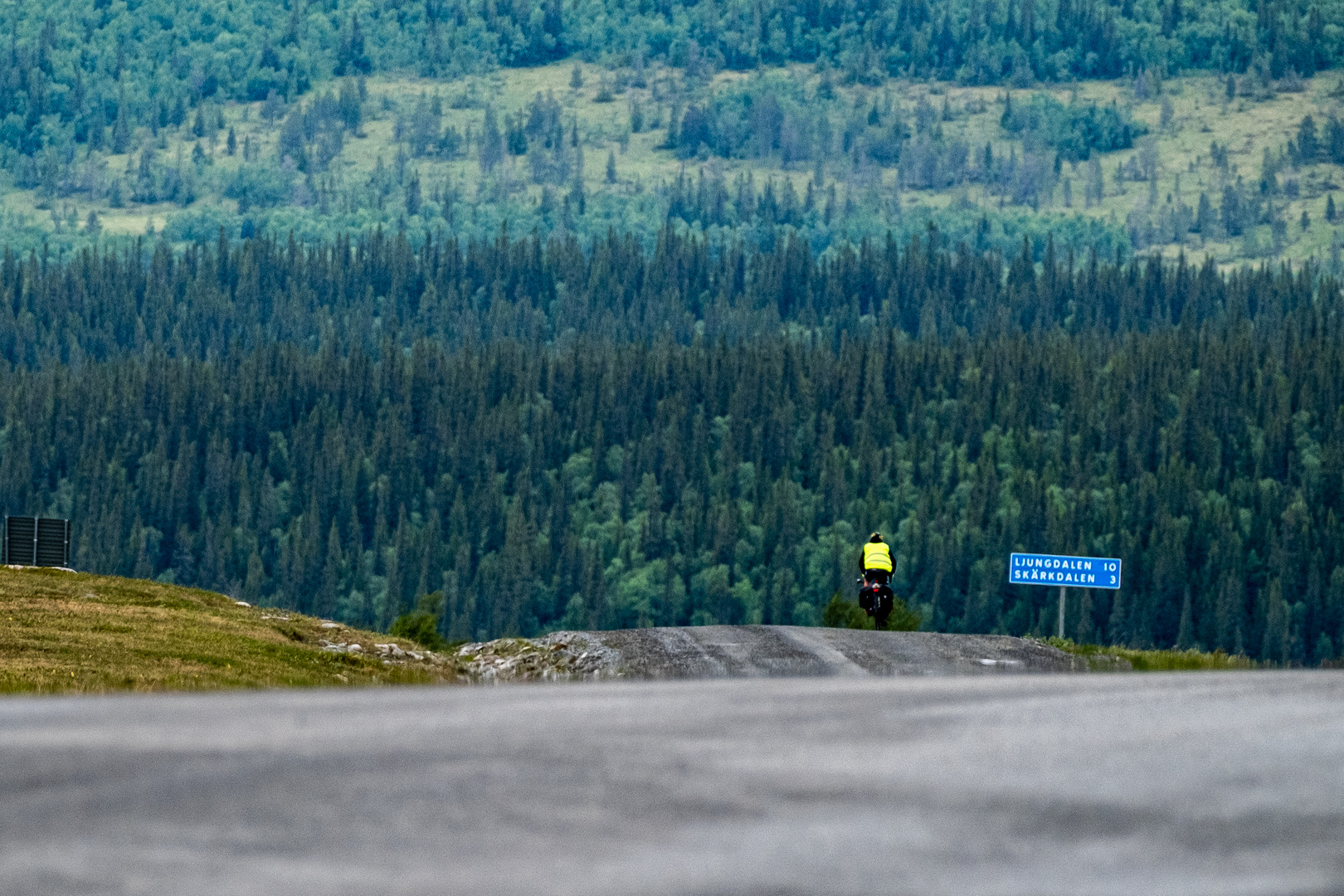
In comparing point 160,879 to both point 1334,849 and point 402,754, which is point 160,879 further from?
point 1334,849

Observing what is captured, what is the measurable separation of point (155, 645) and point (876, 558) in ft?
55.1

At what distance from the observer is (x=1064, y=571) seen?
41844mm

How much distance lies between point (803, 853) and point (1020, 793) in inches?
92.1

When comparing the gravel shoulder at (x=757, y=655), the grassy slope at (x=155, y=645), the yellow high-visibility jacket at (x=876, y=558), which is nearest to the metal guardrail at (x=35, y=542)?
the grassy slope at (x=155, y=645)

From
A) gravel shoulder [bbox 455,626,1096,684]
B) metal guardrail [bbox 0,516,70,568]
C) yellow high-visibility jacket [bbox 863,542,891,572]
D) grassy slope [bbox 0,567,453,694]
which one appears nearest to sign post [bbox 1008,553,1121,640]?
yellow high-visibility jacket [bbox 863,542,891,572]

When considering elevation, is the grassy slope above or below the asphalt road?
below

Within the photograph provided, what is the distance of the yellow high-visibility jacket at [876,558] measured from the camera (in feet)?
Result: 142

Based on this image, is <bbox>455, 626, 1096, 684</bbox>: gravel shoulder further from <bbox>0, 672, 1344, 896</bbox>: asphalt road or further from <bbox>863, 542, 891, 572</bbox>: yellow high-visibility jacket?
<bbox>0, 672, 1344, 896</bbox>: asphalt road

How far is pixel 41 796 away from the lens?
12258mm

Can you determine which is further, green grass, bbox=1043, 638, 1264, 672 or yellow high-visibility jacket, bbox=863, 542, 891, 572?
yellow high-visibility jacket, bbox=863, 542, 891, 572

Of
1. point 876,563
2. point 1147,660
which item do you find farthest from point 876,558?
point 1147,660

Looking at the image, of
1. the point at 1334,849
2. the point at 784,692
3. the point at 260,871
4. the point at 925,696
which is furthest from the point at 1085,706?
the point at 260,871

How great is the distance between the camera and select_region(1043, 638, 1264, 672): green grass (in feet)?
114

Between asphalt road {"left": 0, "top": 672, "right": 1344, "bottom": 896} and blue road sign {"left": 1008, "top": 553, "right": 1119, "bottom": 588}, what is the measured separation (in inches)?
912
